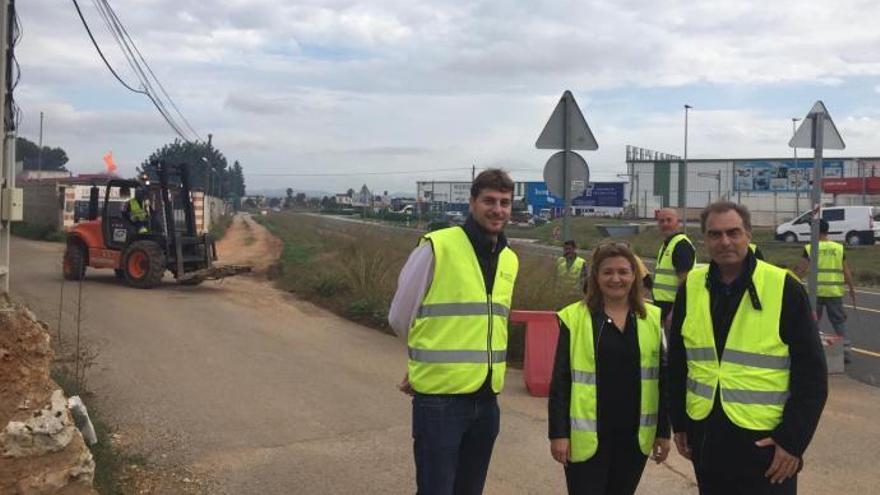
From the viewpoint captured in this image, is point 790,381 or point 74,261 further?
point 74,261

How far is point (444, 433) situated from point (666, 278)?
5.23 metres

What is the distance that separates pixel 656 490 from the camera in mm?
5188

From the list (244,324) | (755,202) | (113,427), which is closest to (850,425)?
(113,427)

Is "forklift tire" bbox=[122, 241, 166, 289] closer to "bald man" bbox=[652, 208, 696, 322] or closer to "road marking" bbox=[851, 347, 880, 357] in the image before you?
"bald man" bbox=[652, 208, 696, 322]

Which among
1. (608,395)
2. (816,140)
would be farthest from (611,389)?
(816,140)

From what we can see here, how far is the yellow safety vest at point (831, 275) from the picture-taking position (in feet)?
Answer: 34.4

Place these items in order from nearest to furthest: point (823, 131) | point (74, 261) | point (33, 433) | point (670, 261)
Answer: point (33, 433) → point (670, 261) → point (823, 131) → point (74, 261)

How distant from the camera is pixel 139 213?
665 inches

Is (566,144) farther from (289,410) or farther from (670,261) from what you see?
(289,410)

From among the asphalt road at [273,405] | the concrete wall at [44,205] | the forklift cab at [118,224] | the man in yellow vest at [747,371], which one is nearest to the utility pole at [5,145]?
the asphalt road at [273,405]

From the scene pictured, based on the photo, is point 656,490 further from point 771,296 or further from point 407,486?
point 771,296

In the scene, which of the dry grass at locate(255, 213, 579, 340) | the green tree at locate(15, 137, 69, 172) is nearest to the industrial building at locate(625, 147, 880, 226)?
the dry grass at locate(255, 213, 579, 340)

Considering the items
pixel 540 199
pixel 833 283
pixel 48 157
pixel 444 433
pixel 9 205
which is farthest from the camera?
pixel 48 157

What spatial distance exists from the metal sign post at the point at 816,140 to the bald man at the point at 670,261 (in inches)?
85.3
